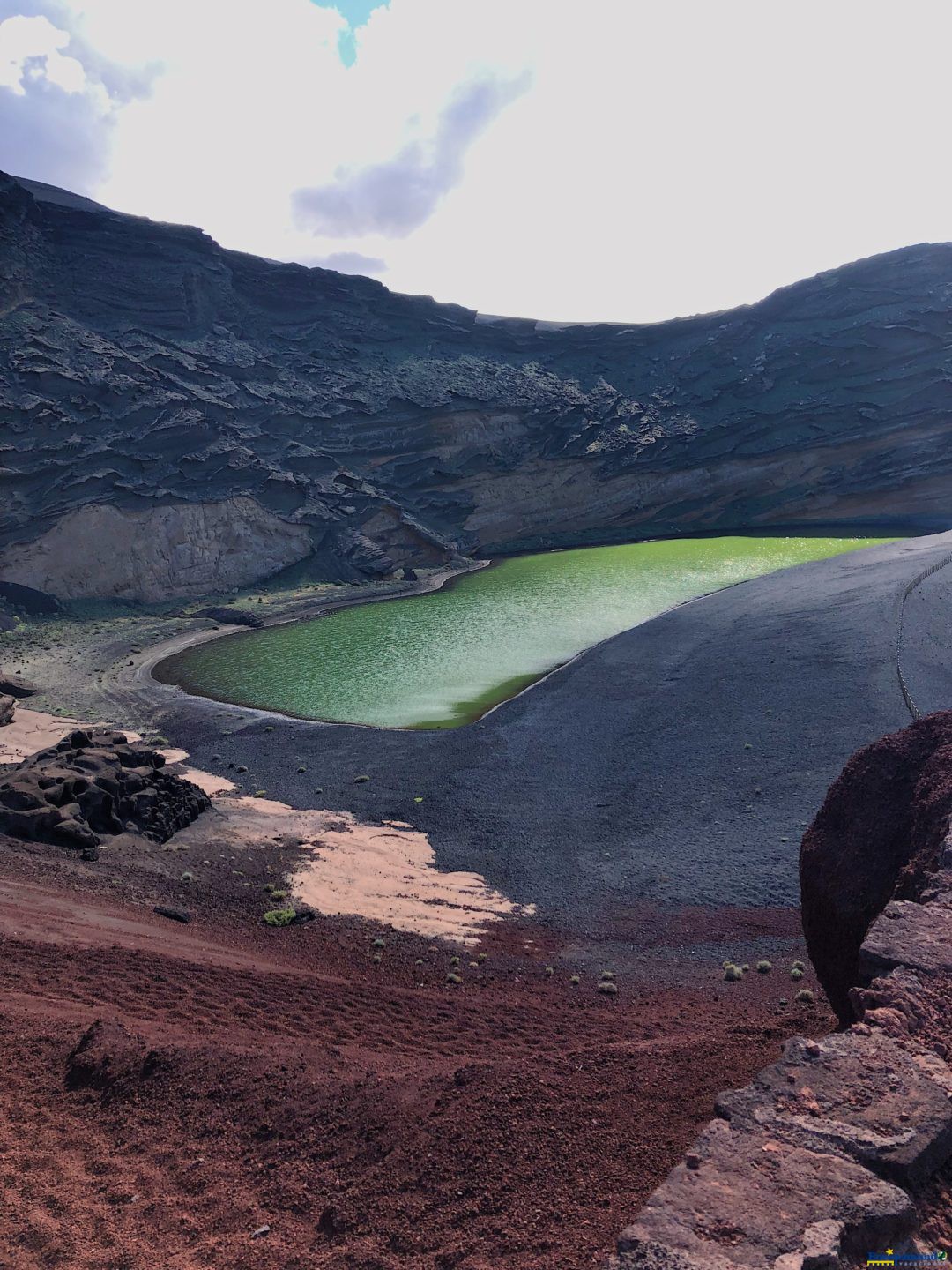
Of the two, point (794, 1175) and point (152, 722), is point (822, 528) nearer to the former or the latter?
point (152, 722)

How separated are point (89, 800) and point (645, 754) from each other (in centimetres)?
1229

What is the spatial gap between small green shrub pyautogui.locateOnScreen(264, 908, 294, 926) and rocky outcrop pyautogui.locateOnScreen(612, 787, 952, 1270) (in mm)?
9601

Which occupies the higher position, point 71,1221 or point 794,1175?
point 794,1175

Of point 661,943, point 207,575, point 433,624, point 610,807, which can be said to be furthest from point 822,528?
point 661,943

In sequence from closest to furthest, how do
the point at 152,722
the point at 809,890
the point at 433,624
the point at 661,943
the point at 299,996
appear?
the point at 809,890 < the point at 299,996 < the point at 661,943 < the point at 152,722 < the point at 433,624

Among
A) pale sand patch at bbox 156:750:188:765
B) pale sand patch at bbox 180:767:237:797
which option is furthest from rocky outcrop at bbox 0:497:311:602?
pale sand patch at bbox 180:767:237:797

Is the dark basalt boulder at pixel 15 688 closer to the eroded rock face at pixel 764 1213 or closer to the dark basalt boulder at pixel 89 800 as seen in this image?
the dark basalt boulder at pixel 89 800

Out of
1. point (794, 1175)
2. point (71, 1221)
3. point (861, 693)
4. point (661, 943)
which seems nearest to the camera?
point (794, 1175)

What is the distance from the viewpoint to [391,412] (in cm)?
5822

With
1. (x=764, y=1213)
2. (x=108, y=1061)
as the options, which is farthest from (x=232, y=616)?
(x=764, y=1213)

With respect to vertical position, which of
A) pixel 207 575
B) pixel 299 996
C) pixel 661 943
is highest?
pixel 207 575

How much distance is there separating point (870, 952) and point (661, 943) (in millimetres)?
7091

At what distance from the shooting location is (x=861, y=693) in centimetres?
1912

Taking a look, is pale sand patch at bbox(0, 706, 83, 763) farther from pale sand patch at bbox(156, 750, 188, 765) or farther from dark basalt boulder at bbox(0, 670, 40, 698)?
pale sand patch at bbox(156, 750, 188, 765)
